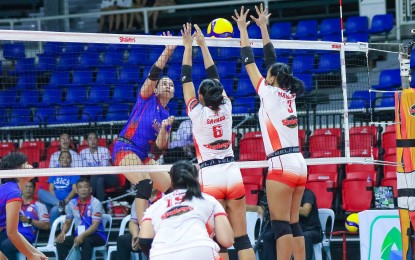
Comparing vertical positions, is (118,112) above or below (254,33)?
below

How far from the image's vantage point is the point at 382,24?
1964cm

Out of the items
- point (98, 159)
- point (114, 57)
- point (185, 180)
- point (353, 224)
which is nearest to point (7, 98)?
point (114, 57)

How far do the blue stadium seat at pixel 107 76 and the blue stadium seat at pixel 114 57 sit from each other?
81 centimetres

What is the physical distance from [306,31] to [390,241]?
903 centimetres

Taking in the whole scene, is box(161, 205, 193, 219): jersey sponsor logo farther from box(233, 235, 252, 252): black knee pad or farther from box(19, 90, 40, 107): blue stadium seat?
box(19, 90, 40, 107): blue stadium seat

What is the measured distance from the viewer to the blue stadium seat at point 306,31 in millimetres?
20372

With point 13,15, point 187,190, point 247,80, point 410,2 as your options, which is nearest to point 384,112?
point 247,80

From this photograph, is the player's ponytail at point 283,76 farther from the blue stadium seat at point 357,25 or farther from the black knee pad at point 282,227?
the blue stadium seat at point 357,25

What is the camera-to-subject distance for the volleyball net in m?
15.7

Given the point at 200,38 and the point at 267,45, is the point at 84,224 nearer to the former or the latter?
the point at 200,38

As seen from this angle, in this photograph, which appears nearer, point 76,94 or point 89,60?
point 76,94

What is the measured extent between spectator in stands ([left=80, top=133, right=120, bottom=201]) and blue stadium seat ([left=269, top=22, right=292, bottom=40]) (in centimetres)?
610

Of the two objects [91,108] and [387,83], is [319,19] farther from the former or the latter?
[91,108]

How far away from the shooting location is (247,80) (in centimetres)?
1758
